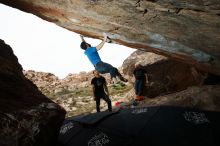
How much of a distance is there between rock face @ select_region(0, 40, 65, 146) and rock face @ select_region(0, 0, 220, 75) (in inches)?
102

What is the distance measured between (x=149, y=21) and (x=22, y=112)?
4.79 meters

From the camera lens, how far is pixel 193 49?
405 inches

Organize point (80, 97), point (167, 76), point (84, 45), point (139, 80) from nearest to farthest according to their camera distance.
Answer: point (84, 45) < point (139, 80) < point (167, 76) < point (80, 97)

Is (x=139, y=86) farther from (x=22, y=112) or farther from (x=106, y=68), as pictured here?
(x=22, y=112)

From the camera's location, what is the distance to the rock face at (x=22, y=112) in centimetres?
614

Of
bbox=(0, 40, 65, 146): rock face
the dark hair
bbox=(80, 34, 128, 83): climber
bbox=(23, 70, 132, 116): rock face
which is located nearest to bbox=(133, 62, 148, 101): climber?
bbox=(80, 34, 128, 83): climber

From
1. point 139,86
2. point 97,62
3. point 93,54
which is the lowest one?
point 139,86

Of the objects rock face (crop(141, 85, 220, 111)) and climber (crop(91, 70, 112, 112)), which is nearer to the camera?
rock face (crop(141, 85, 220, 111))

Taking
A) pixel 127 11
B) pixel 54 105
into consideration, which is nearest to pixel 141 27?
pixel 127 11

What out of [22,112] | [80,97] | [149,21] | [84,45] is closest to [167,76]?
[84,45]

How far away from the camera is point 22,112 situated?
667 cm

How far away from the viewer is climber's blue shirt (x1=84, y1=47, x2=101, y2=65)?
13.8 metres

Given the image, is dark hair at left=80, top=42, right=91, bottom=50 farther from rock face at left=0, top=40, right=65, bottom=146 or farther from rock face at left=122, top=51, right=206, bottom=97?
rock face at left=0, top=40, right=65, bottom=146

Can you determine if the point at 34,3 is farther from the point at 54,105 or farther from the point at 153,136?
the point at 153,136
